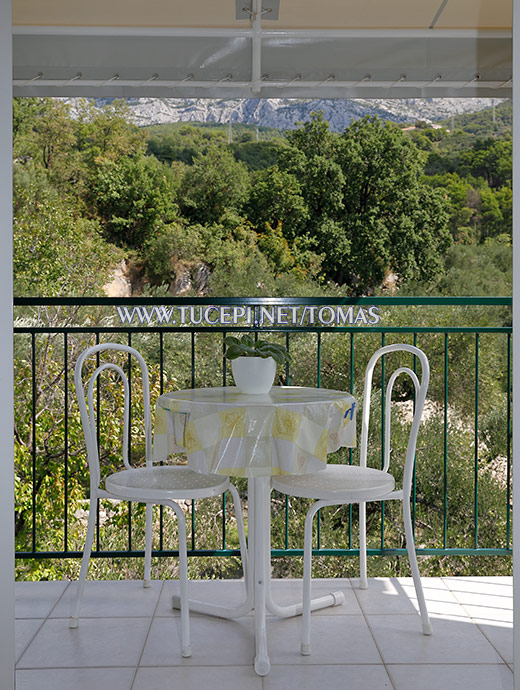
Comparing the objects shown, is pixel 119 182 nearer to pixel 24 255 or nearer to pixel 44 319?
pixel 24 255

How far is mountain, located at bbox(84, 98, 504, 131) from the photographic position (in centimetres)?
1294

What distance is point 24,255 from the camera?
11.3m

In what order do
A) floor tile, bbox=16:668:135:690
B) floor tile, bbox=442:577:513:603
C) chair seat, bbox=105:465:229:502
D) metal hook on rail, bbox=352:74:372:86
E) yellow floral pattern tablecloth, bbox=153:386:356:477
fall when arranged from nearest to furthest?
floor tile, bbox=16:668:135:690 < yellow floral pattern tablecloth, bbox=153:386:356:477 < chair seat, bbox=105:465:229:502 < floor tile, bbox=442:577:513:603 < metal hook on rail, bbox=352:74:372:86

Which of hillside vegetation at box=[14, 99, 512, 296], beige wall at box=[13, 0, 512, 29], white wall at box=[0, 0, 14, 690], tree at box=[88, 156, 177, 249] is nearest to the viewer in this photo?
white wall at box=[0, 0, 14, 690]

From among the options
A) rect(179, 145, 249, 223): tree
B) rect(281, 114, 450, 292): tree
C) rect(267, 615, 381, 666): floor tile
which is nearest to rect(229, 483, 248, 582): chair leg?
rect(267, 615, 381, 666): floor tile

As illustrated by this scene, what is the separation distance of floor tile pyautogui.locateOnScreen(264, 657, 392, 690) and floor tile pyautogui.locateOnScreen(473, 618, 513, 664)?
1.23 feet

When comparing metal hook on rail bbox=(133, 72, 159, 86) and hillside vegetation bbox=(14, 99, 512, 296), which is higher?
hillside vegetation bbox=(14, 99, 512, 296)

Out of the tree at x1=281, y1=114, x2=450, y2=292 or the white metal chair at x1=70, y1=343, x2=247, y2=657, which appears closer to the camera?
the white metal chair at x1=70, y1=343, x2=247, y2=657

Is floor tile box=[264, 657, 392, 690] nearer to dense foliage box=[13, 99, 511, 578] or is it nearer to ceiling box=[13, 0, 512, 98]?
ceiling box=[13, 0, 512, 98]

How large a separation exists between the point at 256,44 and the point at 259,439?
6.16 ft

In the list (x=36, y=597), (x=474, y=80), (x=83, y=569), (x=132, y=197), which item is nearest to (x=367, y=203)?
(x=132, y=197)

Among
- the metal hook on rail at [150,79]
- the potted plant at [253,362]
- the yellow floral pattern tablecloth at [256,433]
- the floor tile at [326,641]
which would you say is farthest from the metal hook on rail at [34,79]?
the floor tile at [326,641]

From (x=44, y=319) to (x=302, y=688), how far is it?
782 cm

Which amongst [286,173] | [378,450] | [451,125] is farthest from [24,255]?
[451,125]
